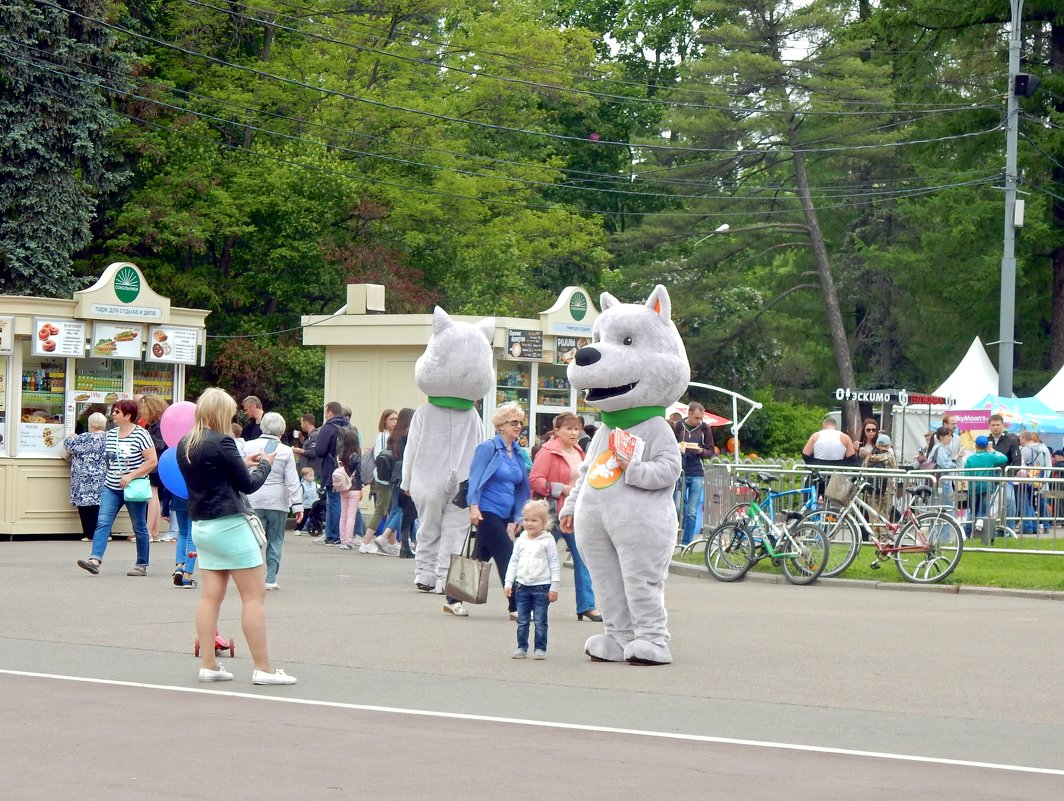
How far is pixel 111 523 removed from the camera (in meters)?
17.4

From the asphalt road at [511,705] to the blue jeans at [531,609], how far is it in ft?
0.78

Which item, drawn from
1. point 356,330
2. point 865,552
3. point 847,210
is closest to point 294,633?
point 865,552

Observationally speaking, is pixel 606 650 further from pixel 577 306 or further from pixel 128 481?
pixel 577 306

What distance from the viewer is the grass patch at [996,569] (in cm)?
1825

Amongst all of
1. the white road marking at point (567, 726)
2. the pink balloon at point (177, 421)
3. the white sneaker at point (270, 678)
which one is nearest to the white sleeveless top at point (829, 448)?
the pink balloon at point (177, 421)

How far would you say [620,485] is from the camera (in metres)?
11.9

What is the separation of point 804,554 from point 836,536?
1.93 feet

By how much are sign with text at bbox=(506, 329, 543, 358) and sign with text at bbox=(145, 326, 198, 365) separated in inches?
209

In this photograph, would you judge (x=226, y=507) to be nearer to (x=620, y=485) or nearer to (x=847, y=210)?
(x=620, y=485)

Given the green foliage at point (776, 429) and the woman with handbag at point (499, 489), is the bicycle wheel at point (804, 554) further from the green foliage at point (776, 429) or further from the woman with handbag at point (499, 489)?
the green foliage at point (776, 429)

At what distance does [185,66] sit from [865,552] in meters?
27.8

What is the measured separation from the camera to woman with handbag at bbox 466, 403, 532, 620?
14.5m

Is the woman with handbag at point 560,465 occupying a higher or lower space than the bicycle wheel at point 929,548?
higher

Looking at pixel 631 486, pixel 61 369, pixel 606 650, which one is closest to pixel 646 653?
pixel 606 650
